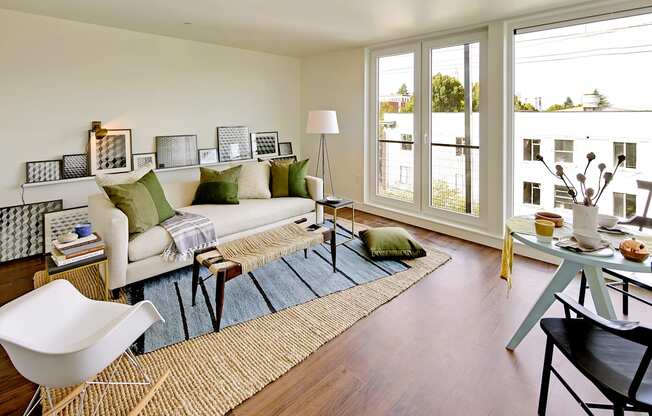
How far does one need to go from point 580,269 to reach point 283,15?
3.40 metres

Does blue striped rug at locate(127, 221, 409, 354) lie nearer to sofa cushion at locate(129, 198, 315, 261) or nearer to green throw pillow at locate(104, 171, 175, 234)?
sofa cushion at locate(129, 198, 315, 261)

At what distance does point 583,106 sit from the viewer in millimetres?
3422

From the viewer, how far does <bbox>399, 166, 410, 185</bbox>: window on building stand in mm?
5109

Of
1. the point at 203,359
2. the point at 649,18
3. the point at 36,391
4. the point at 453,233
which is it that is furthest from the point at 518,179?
the point at 36,391

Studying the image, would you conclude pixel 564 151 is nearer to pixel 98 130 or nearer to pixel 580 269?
pixel 580 269

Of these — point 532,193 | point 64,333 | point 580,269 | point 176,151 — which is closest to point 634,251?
point 580,269

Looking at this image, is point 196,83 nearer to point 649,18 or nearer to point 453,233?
point 453,233

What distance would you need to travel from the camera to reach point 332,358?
2.18 meters

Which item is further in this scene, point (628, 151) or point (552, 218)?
point (628, 151)

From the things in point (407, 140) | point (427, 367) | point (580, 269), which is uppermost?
point (407, 140)

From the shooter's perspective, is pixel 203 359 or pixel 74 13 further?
pixel 74 13

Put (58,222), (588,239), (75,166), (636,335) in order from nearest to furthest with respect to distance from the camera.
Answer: (636,335), (588,239), (58,222), (75,166)

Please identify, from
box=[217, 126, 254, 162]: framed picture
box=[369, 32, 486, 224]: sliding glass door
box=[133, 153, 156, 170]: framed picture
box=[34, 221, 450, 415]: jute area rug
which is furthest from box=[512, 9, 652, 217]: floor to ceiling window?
box=[133, 153, 156, 170]: framed picture

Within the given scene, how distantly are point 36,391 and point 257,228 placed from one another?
7.59 ft
